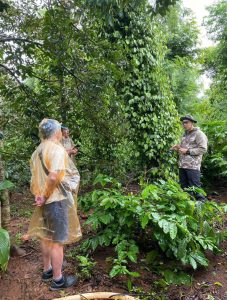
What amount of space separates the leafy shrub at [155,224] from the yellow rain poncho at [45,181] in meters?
0.37

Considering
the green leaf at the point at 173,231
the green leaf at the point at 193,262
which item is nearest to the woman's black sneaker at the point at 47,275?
the green leaf at the point at 173,231

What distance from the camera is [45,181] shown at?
272cm

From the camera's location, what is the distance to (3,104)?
4.79 meters

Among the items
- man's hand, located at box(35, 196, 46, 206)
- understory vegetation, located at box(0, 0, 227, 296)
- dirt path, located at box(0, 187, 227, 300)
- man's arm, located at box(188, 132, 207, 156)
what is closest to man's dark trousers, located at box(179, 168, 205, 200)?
man's arm, located at box(188, 132, 207, 156)

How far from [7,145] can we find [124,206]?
323 cm

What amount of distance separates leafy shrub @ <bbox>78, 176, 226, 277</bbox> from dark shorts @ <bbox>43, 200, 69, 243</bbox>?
0.49m

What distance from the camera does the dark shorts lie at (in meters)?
2.72

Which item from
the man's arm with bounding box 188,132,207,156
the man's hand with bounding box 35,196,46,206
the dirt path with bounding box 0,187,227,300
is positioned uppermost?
the man's arm with bounding box 188,132,207,156

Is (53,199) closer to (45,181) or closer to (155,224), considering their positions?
(45,181)

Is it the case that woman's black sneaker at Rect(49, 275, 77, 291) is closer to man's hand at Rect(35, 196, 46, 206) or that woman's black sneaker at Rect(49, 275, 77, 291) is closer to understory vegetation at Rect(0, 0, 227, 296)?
understory vegetation at Rect(0, 0, 227, 296)

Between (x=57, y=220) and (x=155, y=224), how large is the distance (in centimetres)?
100

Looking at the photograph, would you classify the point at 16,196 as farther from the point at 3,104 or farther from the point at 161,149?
the point at 161,149

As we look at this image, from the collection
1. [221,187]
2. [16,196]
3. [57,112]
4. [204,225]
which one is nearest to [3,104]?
[57,112]

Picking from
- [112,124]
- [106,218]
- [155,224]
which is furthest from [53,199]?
[112,124]
